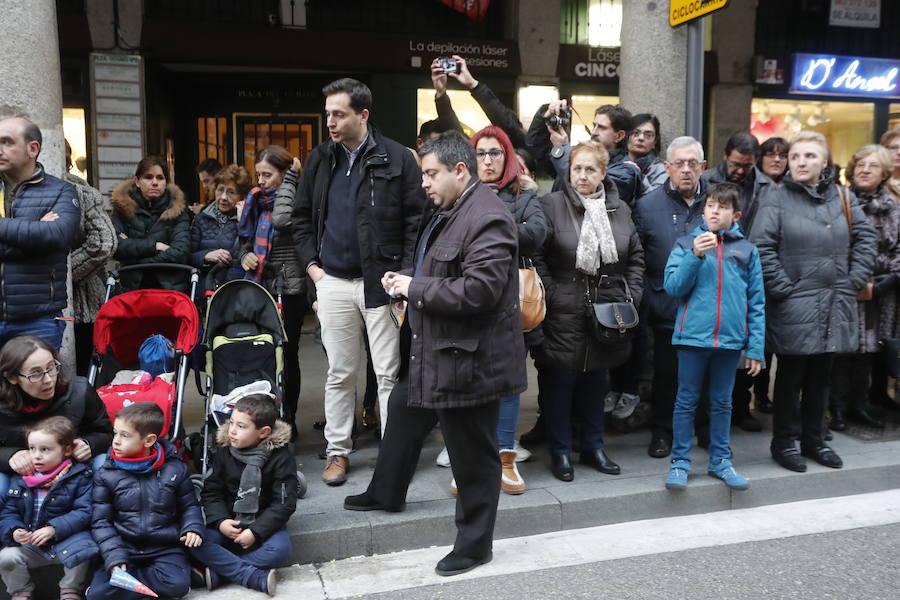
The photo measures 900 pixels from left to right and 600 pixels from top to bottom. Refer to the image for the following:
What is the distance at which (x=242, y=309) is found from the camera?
506 cm

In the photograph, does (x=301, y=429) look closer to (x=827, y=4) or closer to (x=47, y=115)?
(x=47, y=115)

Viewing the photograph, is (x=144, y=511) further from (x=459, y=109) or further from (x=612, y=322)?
(x=459, y=109)

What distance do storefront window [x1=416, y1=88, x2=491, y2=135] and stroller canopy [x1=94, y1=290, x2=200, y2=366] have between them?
21.6 feet

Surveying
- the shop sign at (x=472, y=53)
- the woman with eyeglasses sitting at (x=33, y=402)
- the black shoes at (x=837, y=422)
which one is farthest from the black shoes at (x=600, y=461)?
the shop sign at (x=472, y=53)

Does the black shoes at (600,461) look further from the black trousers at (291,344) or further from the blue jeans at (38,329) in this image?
the blue jeans at (38,329)

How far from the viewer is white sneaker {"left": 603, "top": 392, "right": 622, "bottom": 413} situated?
6008mm

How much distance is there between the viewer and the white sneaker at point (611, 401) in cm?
601

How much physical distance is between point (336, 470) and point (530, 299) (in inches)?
61.5

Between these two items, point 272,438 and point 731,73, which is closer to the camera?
point 272,438

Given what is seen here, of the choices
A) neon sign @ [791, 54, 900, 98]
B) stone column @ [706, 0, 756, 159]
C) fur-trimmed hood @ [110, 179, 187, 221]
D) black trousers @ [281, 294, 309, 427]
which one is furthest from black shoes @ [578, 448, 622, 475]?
neon sign @ [791, 54, 900, 98]

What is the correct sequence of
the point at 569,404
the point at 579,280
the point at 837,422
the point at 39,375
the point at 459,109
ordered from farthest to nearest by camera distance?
the point at 459,109
the point at 837,422
the point at 569,404
the point at 579,280
the point at 39,375

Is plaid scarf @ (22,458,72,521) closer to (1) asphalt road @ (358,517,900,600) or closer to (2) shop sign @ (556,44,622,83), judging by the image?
(1) asphalt road @ (358,517,900,600)

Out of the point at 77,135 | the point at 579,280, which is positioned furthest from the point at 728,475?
the point at 77,135

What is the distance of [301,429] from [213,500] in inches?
79.3
